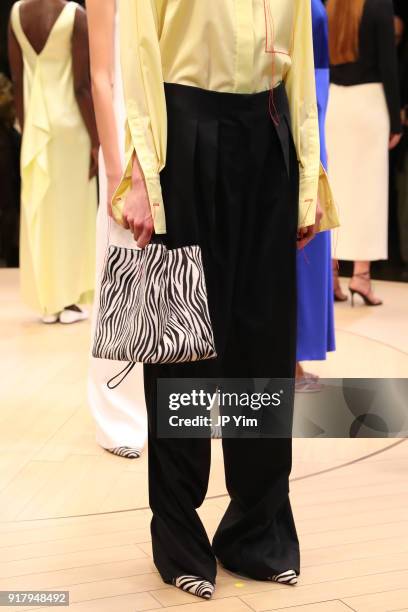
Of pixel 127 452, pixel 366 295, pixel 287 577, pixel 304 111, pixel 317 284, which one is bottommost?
pixel 366 295

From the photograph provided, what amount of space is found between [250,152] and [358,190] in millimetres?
4376

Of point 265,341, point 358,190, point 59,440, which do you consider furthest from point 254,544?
point 358,190

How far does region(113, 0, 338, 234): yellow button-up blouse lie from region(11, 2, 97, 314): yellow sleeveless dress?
10.7 ft

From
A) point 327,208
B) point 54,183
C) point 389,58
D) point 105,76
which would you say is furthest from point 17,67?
point 327,208

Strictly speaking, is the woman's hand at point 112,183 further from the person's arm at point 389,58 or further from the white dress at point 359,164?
the white dress at point 359,164

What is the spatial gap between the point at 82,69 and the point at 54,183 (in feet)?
1.98

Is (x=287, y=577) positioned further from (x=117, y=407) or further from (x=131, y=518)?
(x=117, y=407)

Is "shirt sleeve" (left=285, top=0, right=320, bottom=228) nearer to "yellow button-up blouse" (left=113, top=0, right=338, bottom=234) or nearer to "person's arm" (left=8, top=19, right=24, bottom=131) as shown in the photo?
"yellow button-up blouse" (left=113, top=0, right=338, bottom=234)

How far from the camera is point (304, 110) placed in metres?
2.12

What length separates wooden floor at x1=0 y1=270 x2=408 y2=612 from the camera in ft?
6.95

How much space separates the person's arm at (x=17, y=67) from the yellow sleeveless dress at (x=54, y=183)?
0.05 meters

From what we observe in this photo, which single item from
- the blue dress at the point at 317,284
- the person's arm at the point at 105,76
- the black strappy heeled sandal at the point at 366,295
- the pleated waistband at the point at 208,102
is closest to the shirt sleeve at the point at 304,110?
the pleated waistband at the point at 208,102

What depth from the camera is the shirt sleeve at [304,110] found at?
2.09 m

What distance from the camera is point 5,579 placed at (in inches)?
86.6
